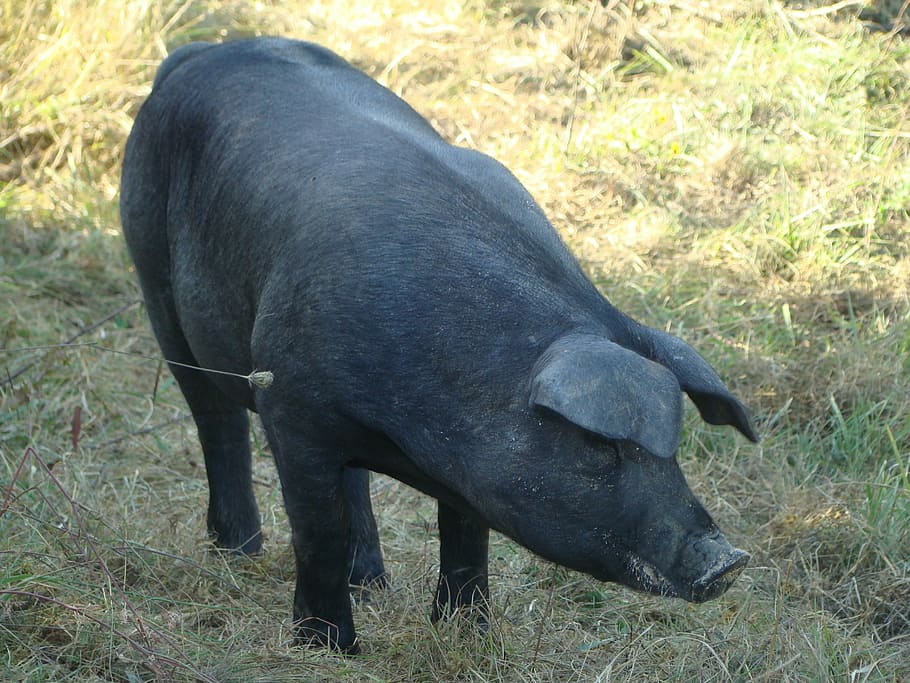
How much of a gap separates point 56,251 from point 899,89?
4.88 metres

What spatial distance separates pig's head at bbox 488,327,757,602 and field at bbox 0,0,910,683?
623mm

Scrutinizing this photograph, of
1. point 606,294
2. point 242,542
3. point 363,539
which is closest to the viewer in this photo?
point 363,539

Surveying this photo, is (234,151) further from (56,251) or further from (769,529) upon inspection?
(56,251)

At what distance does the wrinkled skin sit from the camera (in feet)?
8.74

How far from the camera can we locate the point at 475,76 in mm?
8352

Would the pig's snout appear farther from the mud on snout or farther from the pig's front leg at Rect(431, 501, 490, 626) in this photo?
the pig's front leg at Rect(431, 501, 490, 626)

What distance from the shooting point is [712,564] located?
263cm

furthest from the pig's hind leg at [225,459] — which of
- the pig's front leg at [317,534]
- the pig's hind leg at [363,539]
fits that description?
the pig's front leg at [317,534]

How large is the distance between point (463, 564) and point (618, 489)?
97cm

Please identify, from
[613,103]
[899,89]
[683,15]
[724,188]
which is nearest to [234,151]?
[724,188]

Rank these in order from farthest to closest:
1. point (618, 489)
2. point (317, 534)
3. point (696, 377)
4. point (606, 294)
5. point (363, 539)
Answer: point (606, 294) < point (363, 539) < point (317, 534) < point (696, 377) < point (618, 489)

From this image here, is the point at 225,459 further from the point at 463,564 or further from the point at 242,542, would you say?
the point at 463,564

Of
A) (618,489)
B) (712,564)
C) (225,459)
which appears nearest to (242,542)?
(225,459)

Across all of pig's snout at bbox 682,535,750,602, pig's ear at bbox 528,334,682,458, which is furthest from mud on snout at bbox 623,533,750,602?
pig's ear at bbox 528,334,682,458
